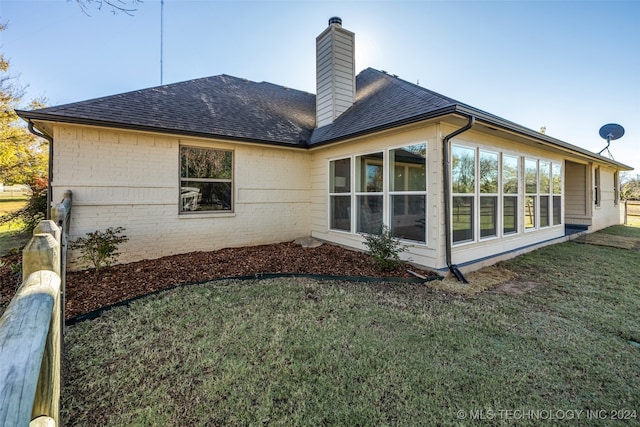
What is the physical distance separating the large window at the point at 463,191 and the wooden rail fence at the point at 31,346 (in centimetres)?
545

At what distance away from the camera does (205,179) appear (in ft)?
21.5

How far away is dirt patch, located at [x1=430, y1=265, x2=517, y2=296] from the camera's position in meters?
4.52

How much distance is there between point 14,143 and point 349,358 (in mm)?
15890

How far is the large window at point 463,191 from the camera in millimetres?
5254

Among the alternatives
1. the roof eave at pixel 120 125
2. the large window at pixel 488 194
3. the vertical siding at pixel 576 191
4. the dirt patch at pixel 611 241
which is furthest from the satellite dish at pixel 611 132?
the roof eave at pixel 120 125

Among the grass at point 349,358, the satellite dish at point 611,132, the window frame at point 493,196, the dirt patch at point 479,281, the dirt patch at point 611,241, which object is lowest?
the grass at point 349,358

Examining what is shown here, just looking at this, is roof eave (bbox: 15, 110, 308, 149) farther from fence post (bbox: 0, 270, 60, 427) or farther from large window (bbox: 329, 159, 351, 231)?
fence post (bbox: 0, 270, 60, 427)

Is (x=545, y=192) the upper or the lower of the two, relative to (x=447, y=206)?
upper

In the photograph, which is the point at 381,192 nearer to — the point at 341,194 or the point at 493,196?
the point at 341,194

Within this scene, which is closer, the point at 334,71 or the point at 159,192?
the point at 159,192

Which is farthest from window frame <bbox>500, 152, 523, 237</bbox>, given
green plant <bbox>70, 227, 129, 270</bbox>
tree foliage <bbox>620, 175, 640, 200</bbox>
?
tree foliage <bbox>620, 175, 640, 200</bbox>

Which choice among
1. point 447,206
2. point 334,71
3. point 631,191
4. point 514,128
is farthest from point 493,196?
point 631,191

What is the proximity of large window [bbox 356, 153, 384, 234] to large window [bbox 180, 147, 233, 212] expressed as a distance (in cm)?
315

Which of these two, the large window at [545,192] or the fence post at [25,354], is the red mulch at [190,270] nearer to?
the fence post at [25,354]
